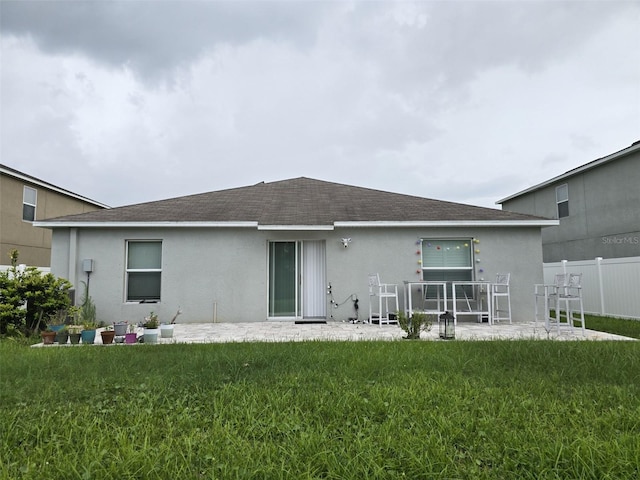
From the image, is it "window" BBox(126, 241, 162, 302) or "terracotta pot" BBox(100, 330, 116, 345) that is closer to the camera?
"terracotta pot" BBox(100, 330, 116, 345)

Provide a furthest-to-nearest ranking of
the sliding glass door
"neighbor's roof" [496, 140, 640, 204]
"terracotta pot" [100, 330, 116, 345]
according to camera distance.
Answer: "neighbor's roof" [496, 140, 640, 204] < the sliding glass door < "terracotta pot" [100, 330, 116, 345]

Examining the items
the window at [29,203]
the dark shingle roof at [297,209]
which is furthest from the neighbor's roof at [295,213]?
the window at [29,203]

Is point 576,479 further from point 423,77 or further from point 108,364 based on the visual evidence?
point 423,77

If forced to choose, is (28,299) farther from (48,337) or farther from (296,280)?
(296,280)

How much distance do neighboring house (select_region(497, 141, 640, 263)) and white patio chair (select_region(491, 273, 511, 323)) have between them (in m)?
6.93

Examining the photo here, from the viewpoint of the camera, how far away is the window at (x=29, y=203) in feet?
51.1

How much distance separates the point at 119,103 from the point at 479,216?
39.8 feet

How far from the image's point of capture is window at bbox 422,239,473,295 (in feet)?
33.7

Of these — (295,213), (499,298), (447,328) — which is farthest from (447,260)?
(295,213)

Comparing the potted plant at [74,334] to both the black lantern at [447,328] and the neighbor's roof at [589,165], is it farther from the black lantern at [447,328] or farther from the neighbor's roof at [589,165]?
the neighbor's roof at [589,165]

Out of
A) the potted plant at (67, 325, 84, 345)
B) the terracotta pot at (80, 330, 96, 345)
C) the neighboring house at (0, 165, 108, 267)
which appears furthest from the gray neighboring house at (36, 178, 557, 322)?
the neighboring house at (0, 165, 108, 267)

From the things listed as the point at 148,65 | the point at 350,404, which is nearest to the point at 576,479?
the point at 350,404

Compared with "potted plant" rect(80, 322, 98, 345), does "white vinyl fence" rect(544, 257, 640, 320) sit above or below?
above

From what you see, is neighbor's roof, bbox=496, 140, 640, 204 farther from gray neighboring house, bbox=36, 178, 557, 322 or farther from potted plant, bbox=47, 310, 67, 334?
potted plant, bbox=47, 310, 67, 334
